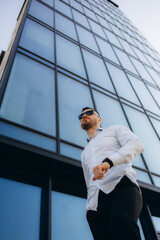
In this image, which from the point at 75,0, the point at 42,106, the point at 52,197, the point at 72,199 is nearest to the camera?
the point at 52,197

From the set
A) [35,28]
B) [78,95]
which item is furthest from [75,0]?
[78,95]

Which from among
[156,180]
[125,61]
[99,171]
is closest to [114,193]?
[99,171]

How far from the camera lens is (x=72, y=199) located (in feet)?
12.5

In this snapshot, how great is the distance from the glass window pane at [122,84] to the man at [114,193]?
601cm

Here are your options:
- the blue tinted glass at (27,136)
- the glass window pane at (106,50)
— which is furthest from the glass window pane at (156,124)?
the blue tinted glass at (27,136)

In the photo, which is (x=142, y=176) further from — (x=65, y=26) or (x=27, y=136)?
(x=65, y=26)

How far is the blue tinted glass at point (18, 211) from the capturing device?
288 centimetres

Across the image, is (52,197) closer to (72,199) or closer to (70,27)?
(72,199)

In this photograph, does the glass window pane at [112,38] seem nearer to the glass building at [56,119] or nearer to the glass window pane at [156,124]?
the glass building at [56,119]

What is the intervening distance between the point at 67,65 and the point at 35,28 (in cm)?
174

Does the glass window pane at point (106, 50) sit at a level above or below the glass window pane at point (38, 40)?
above

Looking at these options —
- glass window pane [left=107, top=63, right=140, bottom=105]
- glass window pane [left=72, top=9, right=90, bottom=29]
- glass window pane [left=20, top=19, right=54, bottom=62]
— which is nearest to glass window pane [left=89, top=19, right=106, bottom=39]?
glass window pane [left=72, top=9, right=90, bottom=29]

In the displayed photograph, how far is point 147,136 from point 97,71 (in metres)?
3.14

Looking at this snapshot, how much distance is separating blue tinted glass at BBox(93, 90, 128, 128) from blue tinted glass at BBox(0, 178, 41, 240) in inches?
126
